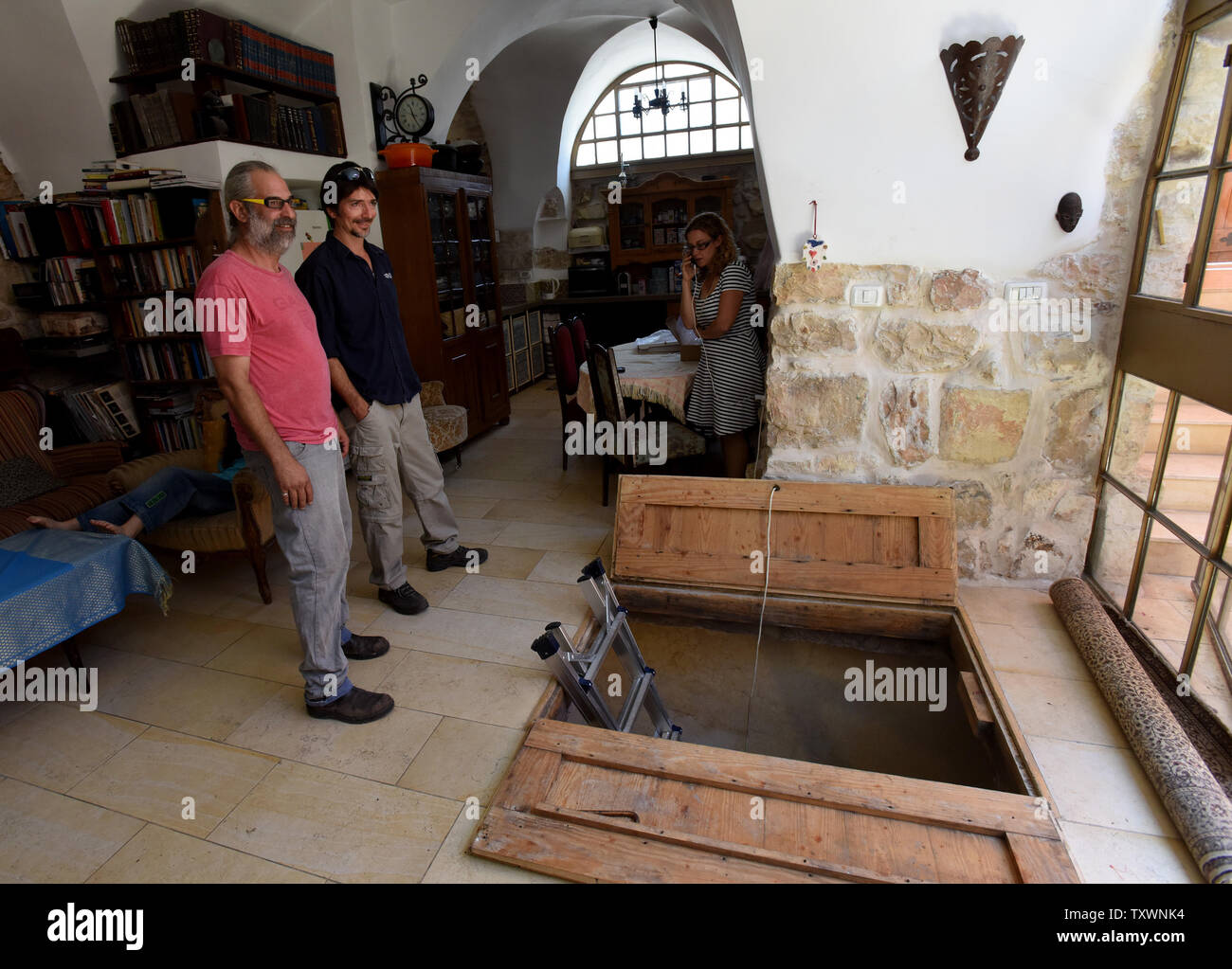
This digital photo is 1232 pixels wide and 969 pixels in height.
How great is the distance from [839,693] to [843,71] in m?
2.18

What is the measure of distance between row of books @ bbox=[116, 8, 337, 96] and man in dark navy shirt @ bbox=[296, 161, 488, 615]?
152 cm

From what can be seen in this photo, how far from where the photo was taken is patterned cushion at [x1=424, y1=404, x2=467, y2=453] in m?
3.90

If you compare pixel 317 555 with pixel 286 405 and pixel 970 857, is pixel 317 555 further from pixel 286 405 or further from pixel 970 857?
pixel 970 857

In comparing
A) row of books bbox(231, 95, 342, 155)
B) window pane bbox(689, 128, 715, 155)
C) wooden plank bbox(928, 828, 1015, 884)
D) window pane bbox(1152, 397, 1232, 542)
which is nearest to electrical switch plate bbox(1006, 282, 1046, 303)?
window pane bbox(1152, 397, 1232, 542)

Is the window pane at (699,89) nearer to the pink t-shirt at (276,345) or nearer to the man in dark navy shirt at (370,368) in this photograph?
the man in dark navy shirt at (370,368)

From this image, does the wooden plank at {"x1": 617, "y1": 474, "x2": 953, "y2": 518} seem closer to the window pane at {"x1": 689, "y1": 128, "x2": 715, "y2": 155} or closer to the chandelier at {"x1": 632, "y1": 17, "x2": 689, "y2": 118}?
the chandelier at {"x1": 632, "y1": 17, "x2": 689, "y2": 118}

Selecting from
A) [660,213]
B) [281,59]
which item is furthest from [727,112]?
[281,59]

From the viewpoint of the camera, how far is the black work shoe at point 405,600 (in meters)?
2.60

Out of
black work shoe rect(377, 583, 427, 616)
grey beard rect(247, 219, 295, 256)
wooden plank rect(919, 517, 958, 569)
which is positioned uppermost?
grey beard rect(247, 219, 295, 256)

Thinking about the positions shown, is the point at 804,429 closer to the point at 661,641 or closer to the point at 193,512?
the point at 661,641

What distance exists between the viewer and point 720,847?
147 centimetres

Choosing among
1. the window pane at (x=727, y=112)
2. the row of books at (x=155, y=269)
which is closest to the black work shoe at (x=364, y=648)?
the row of books at (x=155, y=269)

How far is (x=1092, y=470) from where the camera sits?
2381 mm

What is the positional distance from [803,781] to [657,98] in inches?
255
